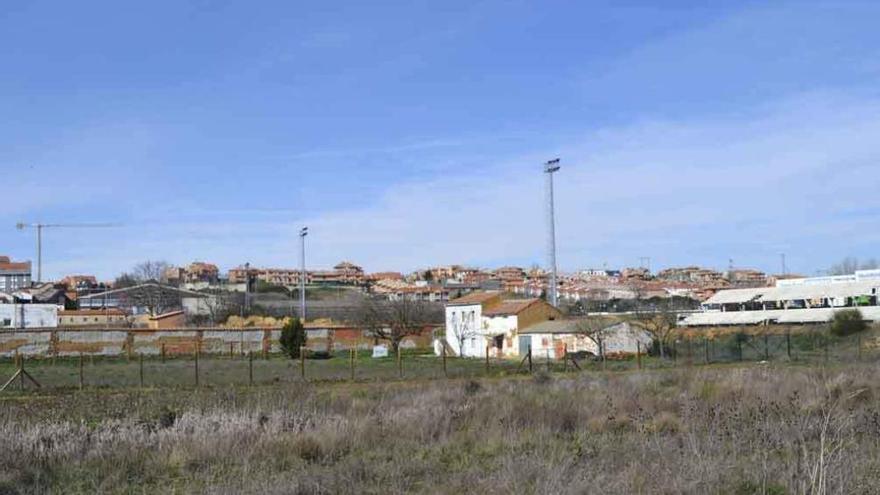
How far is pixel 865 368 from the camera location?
27516 mm

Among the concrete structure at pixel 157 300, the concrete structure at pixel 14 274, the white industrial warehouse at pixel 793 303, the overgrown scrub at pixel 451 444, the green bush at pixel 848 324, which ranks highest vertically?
the concrete structure at pixel 14 274

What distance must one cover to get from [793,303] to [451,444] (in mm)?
68815

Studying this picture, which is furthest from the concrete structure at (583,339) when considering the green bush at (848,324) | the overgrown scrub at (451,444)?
the overgrown scrub at (451,444)

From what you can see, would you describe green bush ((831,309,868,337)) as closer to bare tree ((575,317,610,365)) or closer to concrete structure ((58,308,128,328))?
bare tree ((575,317,610,365))

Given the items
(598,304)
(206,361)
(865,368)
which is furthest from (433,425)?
(598,304)

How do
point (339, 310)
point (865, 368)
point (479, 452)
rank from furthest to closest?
1. point (339, 310)
2. point (865, 368)
3. point (479, 452)

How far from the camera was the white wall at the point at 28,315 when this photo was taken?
288 ft

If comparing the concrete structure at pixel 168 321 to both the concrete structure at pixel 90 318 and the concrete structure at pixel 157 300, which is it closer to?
the concrete structure at pixel 90 318

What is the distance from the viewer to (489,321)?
6394 cm

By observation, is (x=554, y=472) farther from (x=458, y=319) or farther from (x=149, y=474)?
(x=458, y=319)

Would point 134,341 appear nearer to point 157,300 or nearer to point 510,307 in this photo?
point 510,307

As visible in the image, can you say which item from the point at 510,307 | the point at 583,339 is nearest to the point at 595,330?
the point at 583,339

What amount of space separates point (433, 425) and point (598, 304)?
318 feet

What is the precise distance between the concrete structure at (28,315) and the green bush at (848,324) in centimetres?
7008
